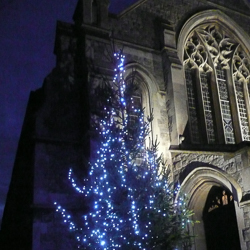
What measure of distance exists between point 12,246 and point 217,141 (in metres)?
8.16

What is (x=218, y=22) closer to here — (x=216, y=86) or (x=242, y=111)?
(x=216, y=86)

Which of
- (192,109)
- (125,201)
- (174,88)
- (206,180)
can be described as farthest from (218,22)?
(125,201)

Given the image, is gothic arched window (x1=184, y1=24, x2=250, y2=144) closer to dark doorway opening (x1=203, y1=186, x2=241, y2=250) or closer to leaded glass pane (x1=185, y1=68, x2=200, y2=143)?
leaded glass pane (x1=185, y1=68, x2=200, y2=143)

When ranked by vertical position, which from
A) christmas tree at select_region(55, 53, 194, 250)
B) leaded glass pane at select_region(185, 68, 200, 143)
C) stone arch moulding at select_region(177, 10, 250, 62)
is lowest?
christmas tree at select_region(55, 53, 194, 250)

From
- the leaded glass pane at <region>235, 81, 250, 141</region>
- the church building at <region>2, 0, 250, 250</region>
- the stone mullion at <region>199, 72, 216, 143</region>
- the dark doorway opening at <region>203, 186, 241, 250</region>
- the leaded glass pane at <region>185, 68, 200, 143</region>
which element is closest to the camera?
the church building at <region>2, 0, 250, 250</region>

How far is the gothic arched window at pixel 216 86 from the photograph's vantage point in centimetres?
1399

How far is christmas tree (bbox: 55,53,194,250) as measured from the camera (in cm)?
921

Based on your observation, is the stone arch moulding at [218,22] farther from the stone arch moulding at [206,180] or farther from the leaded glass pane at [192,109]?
the stone arch moulding at [206,180]

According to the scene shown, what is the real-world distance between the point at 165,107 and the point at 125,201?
4.57m

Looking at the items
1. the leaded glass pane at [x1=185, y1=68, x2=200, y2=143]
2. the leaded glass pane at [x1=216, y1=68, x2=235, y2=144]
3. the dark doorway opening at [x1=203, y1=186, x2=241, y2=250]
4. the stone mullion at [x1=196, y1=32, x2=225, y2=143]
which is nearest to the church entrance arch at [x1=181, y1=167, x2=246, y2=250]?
the dark doorway opening at [x1=203, y1=186, x2=241, y2=250]

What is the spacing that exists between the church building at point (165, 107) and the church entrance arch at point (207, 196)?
0.10 ft

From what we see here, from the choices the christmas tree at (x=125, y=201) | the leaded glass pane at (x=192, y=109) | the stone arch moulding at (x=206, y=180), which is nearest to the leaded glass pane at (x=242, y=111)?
the leaded glass pane at (x=192, y=109)

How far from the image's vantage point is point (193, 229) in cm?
1191

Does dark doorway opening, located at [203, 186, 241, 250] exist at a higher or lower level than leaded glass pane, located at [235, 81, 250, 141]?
lower
